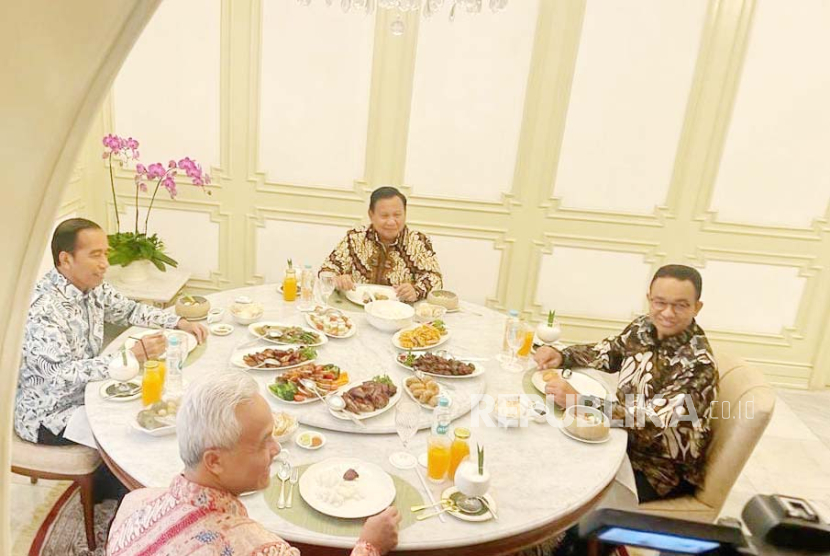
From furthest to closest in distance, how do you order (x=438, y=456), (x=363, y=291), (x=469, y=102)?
(x=469, y=102)
(x=363, y=291)
(x=438, y=456)

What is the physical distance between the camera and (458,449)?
1.70 metres

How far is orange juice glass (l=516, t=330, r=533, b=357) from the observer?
8.00 ft

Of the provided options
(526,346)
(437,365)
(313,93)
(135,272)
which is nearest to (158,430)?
(437,365)

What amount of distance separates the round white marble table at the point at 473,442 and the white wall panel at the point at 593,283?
1995mm

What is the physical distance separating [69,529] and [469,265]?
2727 mm

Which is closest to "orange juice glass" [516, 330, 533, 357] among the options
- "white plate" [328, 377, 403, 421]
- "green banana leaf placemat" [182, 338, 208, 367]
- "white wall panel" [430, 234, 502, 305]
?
"white plate" [328, 377, 403, 421]

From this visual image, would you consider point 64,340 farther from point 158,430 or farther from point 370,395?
point 370,395

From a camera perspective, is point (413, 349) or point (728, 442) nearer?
point (728, 442)

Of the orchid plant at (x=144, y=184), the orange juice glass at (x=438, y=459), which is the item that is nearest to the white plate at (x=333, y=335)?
the orange juice glass at (x=438, y=459)

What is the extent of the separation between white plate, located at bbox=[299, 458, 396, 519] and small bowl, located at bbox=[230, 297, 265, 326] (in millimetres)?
972

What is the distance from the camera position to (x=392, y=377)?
221 cm

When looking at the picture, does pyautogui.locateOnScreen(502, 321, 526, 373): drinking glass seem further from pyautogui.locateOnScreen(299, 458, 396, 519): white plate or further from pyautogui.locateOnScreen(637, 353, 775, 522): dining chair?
pyautogui.locateOnScreen(299, 458, 396, 519): white plate

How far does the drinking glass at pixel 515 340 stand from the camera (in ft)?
7.81

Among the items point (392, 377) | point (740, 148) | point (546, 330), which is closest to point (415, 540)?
point (392, 377)
